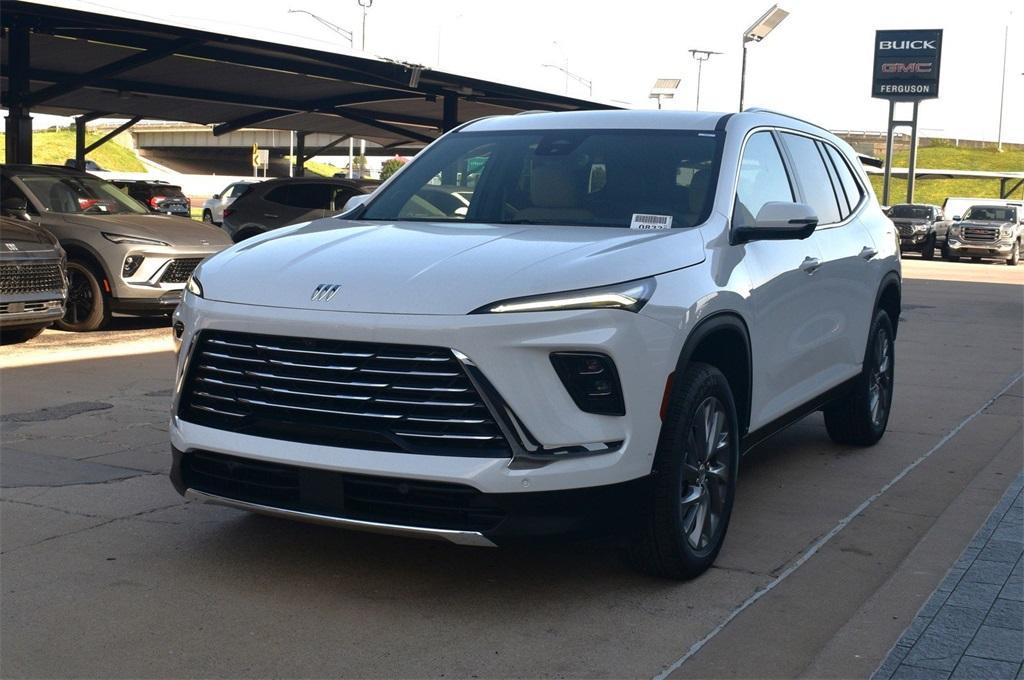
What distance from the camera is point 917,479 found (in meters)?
6.83

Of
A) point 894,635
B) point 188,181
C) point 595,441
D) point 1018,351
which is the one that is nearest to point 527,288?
point 595,441

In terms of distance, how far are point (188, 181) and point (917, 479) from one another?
3013 inches

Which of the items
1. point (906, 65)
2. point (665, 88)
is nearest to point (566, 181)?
point (665, 88)

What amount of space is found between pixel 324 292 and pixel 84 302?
8.94 metres

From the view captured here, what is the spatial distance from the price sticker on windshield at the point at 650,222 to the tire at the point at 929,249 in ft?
117

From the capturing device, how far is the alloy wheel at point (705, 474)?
4.69 meters

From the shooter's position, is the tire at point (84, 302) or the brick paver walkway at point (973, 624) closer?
the brick paver walkway at point (973, 624)

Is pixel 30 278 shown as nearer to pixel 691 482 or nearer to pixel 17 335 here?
pixel 17 335

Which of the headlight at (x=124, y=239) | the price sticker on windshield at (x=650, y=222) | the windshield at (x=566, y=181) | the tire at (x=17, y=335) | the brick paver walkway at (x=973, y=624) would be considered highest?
the windshield at (x=566, y=181)

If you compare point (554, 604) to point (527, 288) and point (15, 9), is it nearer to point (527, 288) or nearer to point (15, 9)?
point (527, 288)

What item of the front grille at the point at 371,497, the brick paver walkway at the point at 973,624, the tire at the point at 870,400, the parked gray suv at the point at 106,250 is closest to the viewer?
the brick paver walkway at the point at 973,624

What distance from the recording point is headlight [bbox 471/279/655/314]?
4109 millimetres

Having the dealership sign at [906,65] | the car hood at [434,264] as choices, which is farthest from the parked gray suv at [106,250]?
the dealership sign at [906,65]

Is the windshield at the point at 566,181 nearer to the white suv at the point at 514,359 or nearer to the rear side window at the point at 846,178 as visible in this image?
the white suv at the point at 514,359
